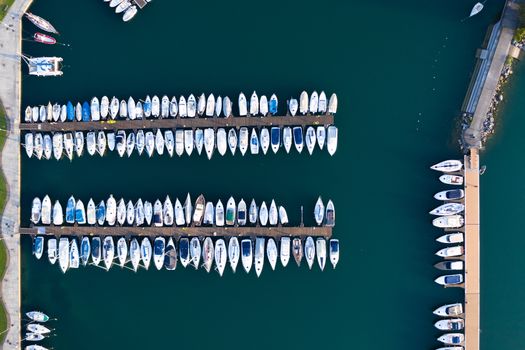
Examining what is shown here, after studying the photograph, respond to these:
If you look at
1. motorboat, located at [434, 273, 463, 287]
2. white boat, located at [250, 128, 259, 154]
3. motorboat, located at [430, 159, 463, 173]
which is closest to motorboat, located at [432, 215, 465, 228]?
motorboat, located at [430, 159, 463, 173]

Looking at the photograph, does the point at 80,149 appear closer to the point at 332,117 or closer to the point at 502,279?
the point at 332,117

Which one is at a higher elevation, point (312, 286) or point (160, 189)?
point (160, 189)

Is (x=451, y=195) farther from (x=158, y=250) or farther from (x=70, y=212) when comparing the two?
(x=70, y=212)

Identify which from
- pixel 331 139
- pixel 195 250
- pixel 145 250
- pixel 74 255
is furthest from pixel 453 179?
pixel 74 255

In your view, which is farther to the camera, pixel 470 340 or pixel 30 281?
pixel 30 281

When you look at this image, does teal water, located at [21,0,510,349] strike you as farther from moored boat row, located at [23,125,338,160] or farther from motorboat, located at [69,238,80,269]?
motorboat, located at [69,238,80,269]

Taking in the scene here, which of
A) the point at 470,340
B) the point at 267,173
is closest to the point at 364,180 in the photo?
the point at 267,173
